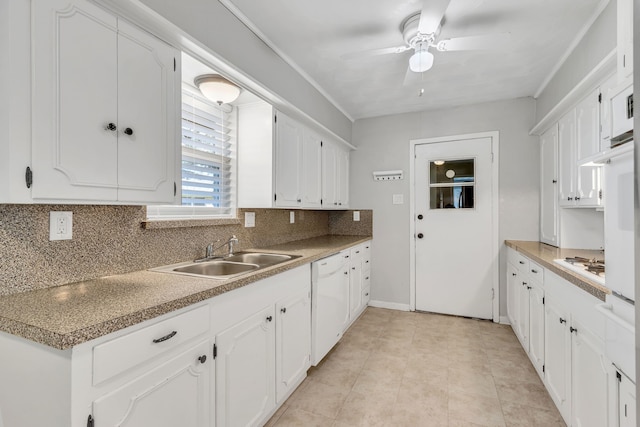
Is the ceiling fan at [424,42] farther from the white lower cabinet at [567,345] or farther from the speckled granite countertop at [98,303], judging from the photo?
the speckled granite countertop at [98,303]

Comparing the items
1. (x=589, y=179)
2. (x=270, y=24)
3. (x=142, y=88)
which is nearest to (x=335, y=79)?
(x=270, y=24)

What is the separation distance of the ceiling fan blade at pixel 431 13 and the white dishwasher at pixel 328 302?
163 centimetres

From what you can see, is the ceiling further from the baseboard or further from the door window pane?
the baseboard

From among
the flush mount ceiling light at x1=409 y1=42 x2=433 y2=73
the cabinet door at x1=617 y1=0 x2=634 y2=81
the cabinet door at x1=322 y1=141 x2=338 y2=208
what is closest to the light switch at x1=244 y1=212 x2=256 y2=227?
the cabinet door at x1=322 y1=141 x2=338 y2=208

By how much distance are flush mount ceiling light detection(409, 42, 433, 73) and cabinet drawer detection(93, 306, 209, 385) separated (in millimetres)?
1898

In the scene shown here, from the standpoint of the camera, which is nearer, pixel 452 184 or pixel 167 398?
pixel 167 398

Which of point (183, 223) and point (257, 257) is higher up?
point (183, 223)

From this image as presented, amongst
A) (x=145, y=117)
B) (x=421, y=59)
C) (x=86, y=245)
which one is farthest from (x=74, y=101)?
(x=421, y=59)

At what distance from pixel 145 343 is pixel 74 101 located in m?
0.88

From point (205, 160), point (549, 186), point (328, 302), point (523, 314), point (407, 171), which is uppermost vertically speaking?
point (407, 171)

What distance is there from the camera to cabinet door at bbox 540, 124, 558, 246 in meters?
2.77

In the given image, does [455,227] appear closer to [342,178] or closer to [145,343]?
[342,178]

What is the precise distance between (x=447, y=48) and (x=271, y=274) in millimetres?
1759

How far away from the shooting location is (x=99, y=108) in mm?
1148
